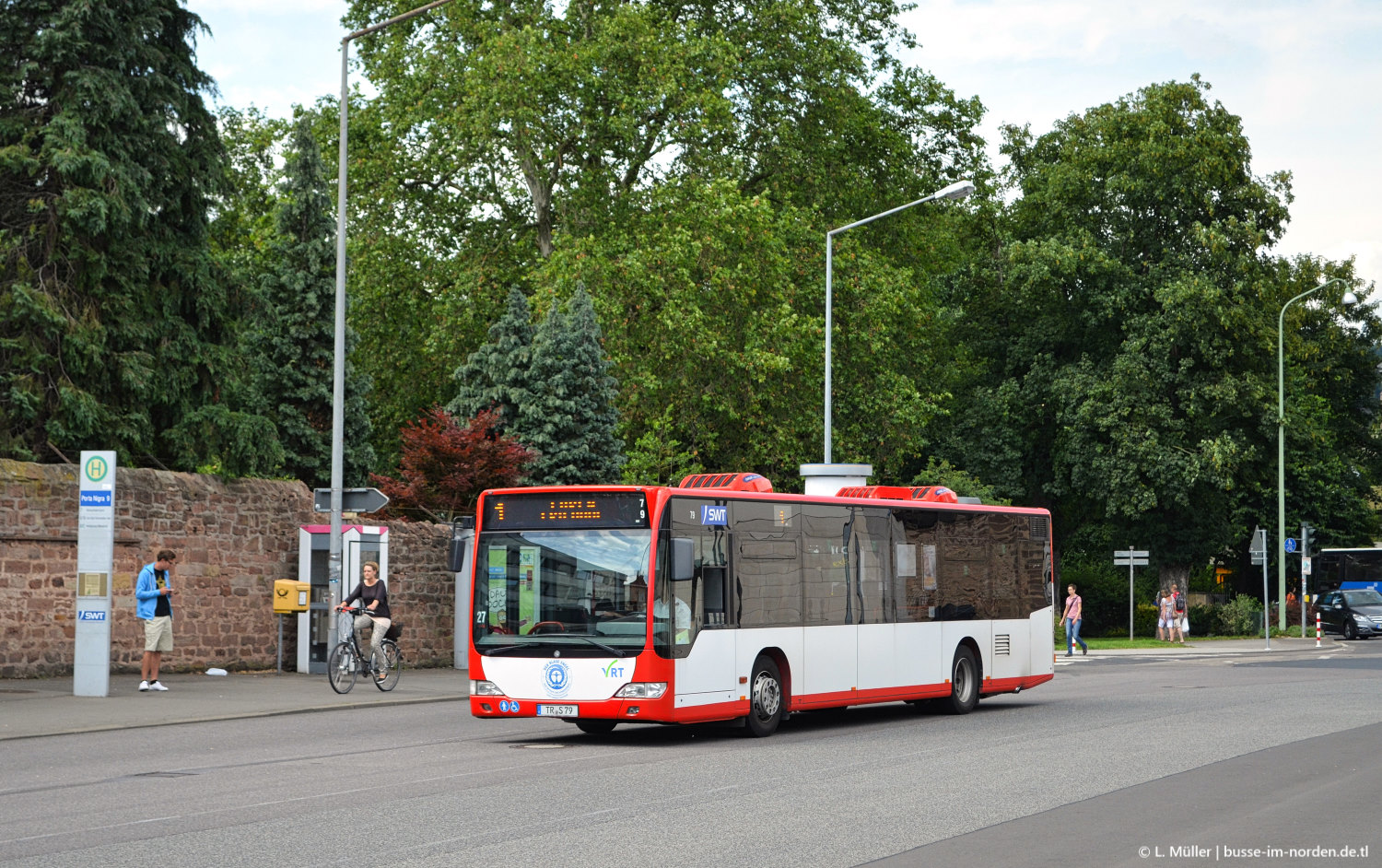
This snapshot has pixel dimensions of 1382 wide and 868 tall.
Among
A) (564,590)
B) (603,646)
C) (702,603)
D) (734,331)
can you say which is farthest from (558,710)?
(734,331)

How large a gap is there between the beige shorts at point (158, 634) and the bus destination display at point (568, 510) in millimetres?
6659

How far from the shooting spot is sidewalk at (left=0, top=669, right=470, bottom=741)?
17.7 m

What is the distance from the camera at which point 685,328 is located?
38.2 metres

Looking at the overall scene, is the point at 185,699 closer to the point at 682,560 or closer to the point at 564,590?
the point at 564,590

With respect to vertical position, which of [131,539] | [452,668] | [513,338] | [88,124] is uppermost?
[88,124]

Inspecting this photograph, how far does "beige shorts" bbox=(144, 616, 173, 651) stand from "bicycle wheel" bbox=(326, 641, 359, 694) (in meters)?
2.11

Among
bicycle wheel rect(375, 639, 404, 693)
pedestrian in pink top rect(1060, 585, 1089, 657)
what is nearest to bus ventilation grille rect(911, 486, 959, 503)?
bicycle wheel rect(375, 639, 404, 693)

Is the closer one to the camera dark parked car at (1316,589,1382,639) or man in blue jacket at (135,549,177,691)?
man in blue jacket at (135,549,177,691)

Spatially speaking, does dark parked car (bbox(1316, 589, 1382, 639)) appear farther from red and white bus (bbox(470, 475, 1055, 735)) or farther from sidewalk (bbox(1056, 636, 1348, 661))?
red and white bus (bbox(470, 475, 1055, 735))

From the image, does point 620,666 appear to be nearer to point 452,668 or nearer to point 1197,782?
point 1197,782

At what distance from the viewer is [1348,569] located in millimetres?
61125

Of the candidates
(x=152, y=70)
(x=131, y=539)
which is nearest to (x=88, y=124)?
(x=152, y=70)

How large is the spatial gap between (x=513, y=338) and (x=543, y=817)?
26.3 meters

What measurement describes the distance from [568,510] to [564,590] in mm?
817
